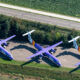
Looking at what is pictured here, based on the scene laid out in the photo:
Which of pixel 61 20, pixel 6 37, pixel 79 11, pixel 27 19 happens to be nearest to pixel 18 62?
pixel 6 37

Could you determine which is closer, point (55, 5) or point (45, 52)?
point (45, 52)

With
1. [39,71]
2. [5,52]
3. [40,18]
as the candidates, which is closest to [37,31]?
[40,18]

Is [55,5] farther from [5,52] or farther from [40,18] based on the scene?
[5,52]

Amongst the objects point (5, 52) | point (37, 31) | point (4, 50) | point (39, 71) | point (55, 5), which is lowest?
point (39, 71)

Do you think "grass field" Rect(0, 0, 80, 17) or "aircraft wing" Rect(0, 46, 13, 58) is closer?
"aircraft wing" Rect(0, 46, 13, 58)

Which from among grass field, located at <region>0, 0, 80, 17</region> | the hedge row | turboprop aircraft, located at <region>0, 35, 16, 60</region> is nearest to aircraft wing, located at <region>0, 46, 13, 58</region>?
turboprop aircraft, located at <region>0, 35, 16, 60</region>

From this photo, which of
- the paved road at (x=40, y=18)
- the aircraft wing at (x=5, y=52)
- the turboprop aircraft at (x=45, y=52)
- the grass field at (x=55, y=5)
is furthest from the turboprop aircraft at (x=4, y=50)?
the grass field at (x=55, y=5)

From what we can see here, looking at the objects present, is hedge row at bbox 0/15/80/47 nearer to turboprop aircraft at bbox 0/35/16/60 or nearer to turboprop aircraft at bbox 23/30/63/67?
turboprop aircraft at bbox 23/30/63/67
